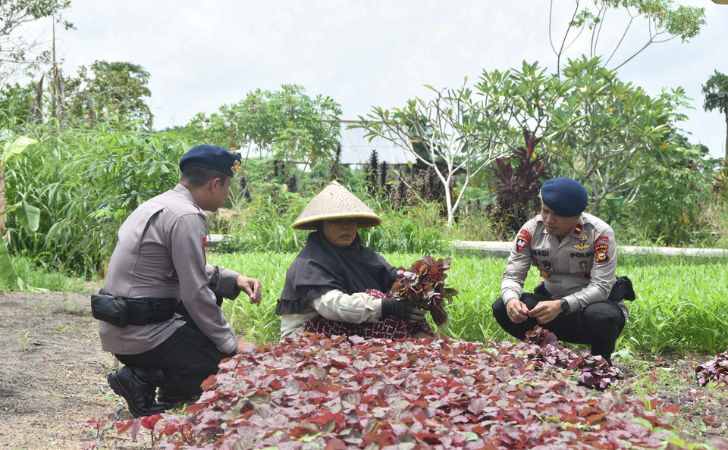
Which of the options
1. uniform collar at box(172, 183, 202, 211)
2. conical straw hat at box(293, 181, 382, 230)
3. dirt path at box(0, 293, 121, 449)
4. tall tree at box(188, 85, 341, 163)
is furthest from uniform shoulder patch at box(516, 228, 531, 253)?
tall tree at box(188, 85, 341, 163)

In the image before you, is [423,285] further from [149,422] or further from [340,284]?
[149,422]

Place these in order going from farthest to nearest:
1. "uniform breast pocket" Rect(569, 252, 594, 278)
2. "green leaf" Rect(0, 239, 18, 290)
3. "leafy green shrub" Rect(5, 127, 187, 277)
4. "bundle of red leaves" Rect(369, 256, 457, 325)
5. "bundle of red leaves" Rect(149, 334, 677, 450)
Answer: "leafy green shrub" Rect(5, 127, 187, 277) < "green leaf" Rect(0, 239, 18, 290) < "uniform breast pocket" Rect(569, 252, 594, 278) < "bundle of red leaves" Rect(369, 256, 457, 325) < "bundle of red leaves" Rect(149, 334, 677, 450)

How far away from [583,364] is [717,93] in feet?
163

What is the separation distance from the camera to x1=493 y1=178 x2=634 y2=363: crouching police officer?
4922 mm

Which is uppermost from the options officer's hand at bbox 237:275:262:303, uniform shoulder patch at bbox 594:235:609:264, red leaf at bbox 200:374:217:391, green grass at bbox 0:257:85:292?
uniform shoulder patch at bbox 594:235:609:264

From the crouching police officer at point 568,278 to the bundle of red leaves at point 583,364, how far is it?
1.93 ft

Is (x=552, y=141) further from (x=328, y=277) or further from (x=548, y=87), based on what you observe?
(x=328, y=277)

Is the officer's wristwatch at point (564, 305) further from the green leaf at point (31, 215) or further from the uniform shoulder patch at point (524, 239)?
the green leaf at point (31, 215)

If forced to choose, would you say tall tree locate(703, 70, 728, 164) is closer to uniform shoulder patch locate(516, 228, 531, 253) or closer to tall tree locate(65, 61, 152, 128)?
tall tree locate(65, 61, 152, 128)

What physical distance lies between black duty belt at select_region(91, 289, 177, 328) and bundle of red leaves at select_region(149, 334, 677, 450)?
786 millimetres

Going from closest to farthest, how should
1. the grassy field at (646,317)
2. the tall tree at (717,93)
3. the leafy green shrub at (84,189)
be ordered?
the grassy field at (646,317)
the leafy green shrub at (84,189)
the tall tree at (717,93)

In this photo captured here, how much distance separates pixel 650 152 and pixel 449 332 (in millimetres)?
9401

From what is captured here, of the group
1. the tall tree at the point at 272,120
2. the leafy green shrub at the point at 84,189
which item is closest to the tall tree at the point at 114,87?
the tall tree at the point at 272,120

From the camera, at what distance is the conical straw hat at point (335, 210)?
4.75 metres
